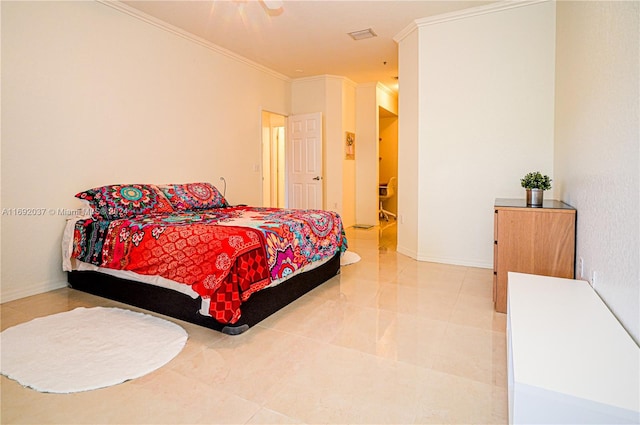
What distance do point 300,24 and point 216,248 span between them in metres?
3.00

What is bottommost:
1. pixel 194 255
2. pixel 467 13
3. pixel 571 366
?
pixel 571 366

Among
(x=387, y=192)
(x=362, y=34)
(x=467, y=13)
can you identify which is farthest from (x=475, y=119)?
(x=387, y=192)

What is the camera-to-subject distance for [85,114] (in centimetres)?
329

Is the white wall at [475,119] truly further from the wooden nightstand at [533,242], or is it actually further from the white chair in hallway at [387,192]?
the white chair in hallway at [387,192]

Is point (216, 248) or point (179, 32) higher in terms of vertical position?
point (179, 32)

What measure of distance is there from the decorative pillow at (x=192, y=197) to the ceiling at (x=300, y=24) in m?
1.81

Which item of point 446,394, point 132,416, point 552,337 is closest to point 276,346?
point 132,416

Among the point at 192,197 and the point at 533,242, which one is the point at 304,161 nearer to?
the point at 192,197

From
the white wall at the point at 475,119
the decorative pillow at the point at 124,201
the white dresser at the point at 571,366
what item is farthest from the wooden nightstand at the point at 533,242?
the decorative pillow at the point at 124,201

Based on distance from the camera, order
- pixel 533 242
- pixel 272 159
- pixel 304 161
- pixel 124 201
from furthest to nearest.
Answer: pixel 272 159, pixel 304 161, pixel 124 201, pixel 533 242

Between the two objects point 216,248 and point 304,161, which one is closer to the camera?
point 216,248

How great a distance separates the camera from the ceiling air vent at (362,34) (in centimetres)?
424

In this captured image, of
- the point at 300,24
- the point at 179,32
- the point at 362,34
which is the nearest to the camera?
the point at 300,24

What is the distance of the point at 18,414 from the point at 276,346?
1183 mm
